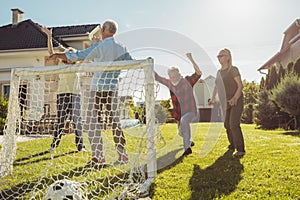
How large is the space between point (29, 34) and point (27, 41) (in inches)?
34.9

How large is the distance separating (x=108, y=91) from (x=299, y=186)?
204 cm

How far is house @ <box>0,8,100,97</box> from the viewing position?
38.3 feet

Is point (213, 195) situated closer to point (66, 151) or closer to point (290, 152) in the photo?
point (290, 152)

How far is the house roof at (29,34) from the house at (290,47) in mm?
10018

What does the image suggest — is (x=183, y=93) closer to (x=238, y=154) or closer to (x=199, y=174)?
(x=238, y=154)

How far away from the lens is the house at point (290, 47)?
15.0 meters

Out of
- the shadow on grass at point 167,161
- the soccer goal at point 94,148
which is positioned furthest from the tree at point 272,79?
the soccer goal at point 94,148

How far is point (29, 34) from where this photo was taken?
43.2 feet

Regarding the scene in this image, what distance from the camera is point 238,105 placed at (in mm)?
3883

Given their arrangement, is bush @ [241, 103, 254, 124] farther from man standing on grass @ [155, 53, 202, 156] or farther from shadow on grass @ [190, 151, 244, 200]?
shadow on grass @ [190, 151, 244, 200]

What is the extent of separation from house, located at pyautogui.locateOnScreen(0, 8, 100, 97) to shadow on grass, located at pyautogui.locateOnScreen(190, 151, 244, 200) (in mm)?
8144

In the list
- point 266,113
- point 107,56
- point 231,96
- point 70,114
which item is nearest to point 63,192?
point 107,56

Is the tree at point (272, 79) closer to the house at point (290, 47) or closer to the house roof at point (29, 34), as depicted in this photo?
the house at point (290, 47)

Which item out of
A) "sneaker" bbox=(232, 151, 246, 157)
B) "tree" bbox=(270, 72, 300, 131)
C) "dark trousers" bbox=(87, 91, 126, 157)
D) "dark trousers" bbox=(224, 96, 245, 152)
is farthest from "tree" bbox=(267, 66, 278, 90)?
"dark trousers" bbox=(87, 91, 126, 157)
